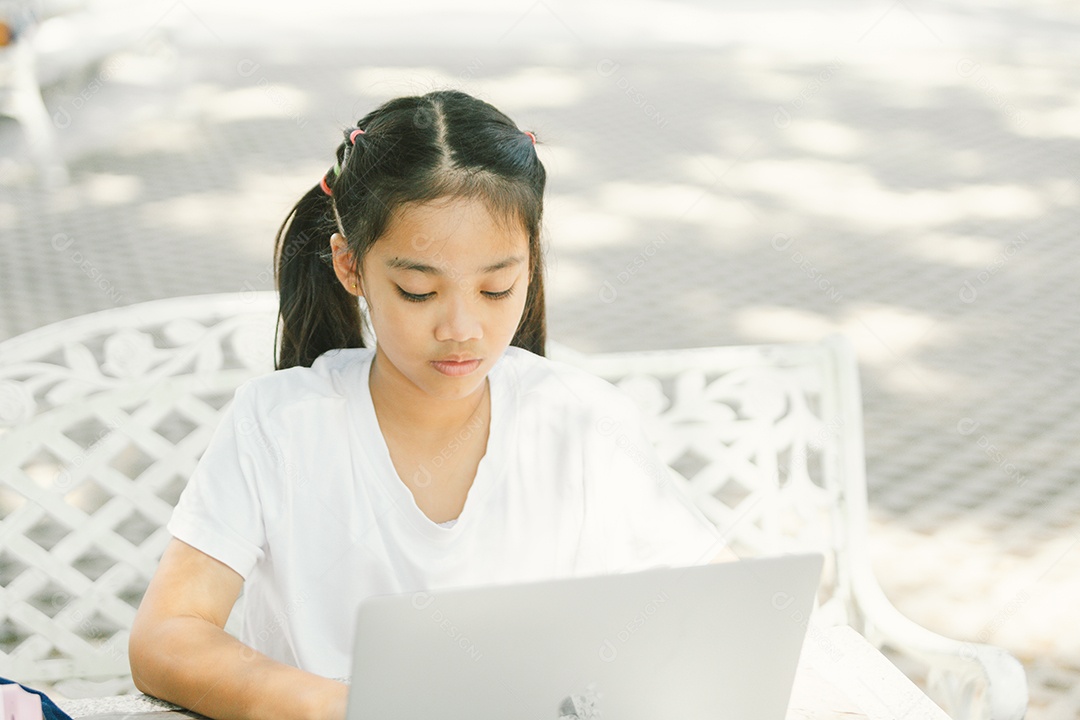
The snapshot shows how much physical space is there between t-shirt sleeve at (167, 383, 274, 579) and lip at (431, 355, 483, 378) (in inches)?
9.9

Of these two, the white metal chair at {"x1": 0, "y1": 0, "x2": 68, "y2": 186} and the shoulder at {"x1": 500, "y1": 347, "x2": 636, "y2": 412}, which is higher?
the shoulder at {"x1": 500, "y1": 347, "x2": 636, "y2": 412}

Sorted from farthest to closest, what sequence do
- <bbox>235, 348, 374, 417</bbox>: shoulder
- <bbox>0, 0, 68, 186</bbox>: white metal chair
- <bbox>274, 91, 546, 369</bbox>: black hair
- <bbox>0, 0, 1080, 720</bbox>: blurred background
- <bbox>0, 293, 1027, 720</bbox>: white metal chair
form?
<bbox>0, 0, 68, 186</bbox>: white metal chair
<bbox>0, 0, 1080, 720</bbox>: blurred background
<bbox>0, 293, 1027, 720</bbox>: white metal chair
<bbox>235, 348, 374, 417</bbox>: shoulder
<bbox>274, 91, 546, 369</bbox>: black hair

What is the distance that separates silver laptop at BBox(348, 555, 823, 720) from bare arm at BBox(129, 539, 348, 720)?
0.79 ft

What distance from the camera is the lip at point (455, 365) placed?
1548mm

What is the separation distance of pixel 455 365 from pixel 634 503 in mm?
339

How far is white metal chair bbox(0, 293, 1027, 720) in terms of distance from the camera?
1.94 meters

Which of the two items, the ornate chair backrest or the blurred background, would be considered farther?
the blurred background

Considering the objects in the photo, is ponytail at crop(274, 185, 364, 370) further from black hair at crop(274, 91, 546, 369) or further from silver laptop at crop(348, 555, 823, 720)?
silver laptop at crop(348, 555, 823, 720)

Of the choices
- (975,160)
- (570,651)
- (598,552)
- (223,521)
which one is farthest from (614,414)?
(975,160)

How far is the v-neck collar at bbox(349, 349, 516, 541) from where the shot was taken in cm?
164

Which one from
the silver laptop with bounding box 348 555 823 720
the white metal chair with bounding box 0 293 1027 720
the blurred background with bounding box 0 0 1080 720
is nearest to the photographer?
the silver laptop with bounding box 348 555 823 720

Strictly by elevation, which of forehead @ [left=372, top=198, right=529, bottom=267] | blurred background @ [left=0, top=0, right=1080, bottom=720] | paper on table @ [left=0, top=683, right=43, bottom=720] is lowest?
blurred background @ [left=0, top=0, right=1080, bottom=720]

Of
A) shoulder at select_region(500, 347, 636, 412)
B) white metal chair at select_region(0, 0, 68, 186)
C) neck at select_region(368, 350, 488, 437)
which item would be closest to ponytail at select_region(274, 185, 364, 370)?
neck at select_region(368, 350, 488, 437)

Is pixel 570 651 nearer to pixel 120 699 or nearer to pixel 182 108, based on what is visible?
pixel 120 699
